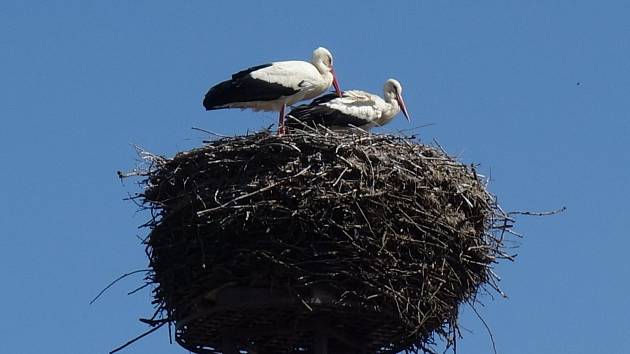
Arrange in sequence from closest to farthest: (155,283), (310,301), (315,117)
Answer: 1. (310,301)
2. (155,283)
3. (315,117)

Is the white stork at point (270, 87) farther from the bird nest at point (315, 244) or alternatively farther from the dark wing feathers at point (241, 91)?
the bird nest at point (315, 244)

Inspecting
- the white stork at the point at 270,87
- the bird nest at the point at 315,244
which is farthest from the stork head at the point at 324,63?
the bird nest at the point at 315,244

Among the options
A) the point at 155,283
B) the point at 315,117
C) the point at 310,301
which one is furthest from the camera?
the point at 315,117

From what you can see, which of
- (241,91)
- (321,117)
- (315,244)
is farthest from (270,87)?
(315,244)

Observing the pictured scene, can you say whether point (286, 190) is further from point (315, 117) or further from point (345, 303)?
point (315, 117)

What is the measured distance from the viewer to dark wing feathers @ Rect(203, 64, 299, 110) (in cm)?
1441

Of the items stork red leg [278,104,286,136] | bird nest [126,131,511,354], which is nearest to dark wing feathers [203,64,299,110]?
stork red leg [278,104,286,136]

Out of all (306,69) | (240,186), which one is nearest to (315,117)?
(306,69)

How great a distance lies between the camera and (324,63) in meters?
15.8

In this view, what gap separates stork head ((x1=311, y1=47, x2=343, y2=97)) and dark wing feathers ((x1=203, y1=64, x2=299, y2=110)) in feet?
3.20

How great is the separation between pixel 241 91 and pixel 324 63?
1615 mm

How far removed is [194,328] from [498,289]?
2.43m

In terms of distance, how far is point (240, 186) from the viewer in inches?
461

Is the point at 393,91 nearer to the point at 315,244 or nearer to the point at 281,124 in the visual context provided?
the point at 281,124
